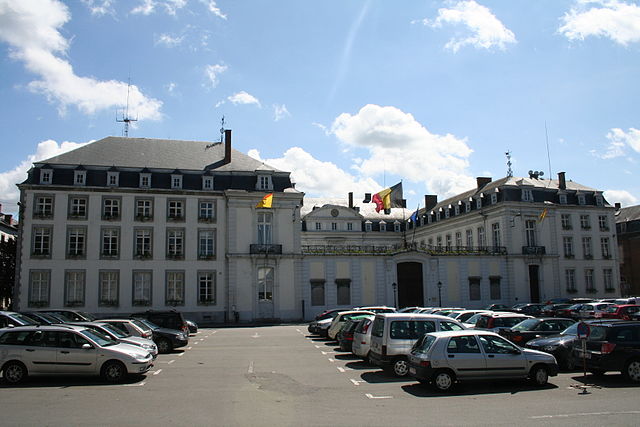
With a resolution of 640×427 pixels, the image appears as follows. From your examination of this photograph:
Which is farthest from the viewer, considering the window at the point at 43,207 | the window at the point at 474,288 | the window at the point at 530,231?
the window at the point at 530,231

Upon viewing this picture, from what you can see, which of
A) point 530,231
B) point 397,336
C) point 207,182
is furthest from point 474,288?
point 397,336

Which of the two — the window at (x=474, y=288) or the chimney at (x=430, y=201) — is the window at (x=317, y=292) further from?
the chimney at (x=430, y=201)

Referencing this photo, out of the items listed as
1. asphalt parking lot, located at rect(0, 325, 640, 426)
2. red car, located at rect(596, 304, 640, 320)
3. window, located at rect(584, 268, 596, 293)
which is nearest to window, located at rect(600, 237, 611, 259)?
window, located at rect(584, 268, 596, 293)

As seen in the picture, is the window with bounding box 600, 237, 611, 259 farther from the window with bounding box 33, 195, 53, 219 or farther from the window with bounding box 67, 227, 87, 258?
the window with bounding box 33, 195, 53, 219

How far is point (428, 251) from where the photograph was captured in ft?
149

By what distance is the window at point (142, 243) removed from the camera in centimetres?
4038

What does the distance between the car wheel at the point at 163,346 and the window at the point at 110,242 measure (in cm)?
2058

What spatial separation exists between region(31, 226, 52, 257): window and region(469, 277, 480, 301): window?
112 ft

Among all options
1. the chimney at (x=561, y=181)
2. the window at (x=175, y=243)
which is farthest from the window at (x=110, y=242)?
the chimney at (x=561, y=181)

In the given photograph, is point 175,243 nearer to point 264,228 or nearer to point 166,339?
point 264,228

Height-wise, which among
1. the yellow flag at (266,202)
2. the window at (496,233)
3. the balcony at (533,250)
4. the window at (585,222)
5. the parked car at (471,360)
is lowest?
the parked car at (471,360)

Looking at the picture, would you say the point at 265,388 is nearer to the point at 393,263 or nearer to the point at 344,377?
the point at 344,377

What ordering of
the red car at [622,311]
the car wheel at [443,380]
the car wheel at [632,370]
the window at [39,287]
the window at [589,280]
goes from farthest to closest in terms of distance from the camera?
the window at [589,280] < the window at [39,287] < the red car at [622,311] < the car wheel at [632,370] < the car wheel at [443,380]

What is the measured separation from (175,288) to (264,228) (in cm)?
828
